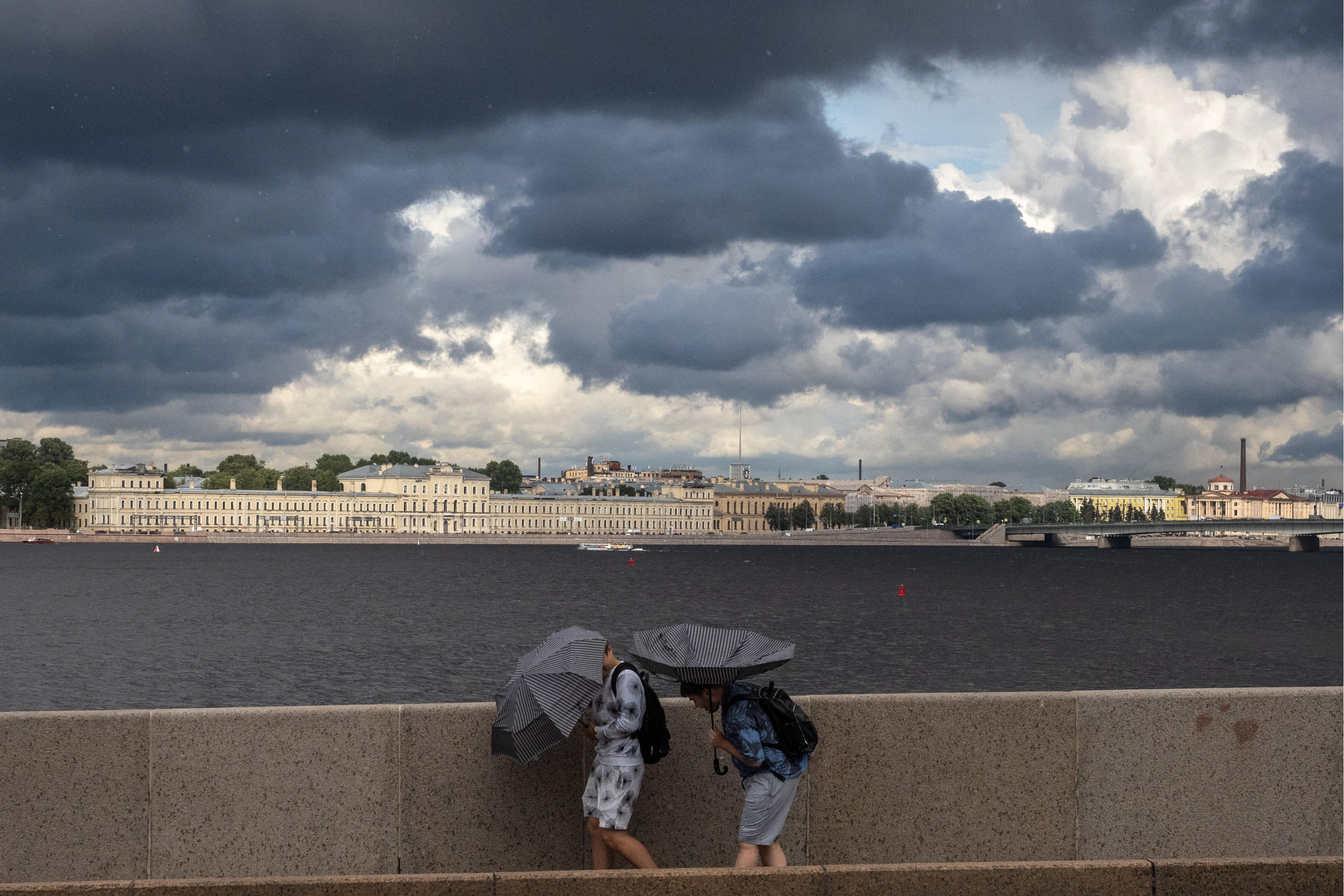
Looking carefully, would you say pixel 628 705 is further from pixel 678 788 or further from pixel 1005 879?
pixel 1005 879

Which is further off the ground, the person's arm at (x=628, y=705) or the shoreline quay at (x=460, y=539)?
the person's arm at (x=628, y=705)

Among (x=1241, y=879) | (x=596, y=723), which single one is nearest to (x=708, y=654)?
(x=596, y=723)

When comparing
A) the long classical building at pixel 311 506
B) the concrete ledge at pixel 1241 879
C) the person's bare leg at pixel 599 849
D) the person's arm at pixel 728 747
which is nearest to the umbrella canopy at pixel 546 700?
the person's bare leg at pixel 599 849

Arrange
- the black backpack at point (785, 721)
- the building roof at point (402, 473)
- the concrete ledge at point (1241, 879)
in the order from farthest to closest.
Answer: the building roof at point (402, 473) < the black backpack at point (785, 721) < the concrete ledge at point (1241, 879)

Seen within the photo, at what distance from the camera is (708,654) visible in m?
6.16

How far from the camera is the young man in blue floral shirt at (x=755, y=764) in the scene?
19.8 ft

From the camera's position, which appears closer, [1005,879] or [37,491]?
[1005,879]

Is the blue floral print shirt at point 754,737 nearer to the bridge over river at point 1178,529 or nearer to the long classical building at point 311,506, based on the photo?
the bridge over river at point 1178,529

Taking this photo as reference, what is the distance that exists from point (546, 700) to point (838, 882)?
4.98 feet

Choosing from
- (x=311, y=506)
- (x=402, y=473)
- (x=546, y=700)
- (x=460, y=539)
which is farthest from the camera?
(x=402, y=473)

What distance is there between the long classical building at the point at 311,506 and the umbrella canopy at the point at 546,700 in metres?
184

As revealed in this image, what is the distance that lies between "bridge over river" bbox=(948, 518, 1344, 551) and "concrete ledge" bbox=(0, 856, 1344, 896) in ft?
482

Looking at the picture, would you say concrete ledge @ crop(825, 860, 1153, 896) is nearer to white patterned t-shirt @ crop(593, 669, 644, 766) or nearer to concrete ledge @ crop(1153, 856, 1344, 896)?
concrete ledge @ crop(1153, 856, 1344, 896)

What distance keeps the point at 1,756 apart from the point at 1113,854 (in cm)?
532
